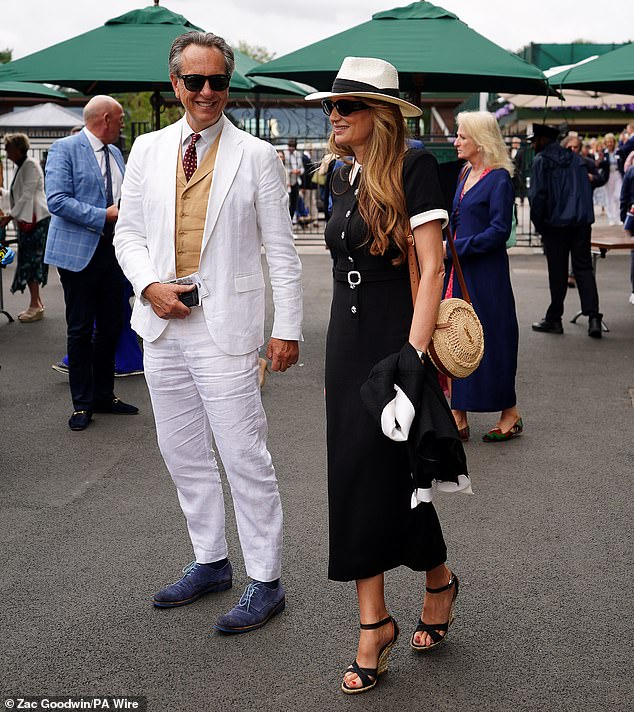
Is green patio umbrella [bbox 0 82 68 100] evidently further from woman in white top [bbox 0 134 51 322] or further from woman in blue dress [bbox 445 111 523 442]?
woman in blue dress [bbox 445 111 523 442]

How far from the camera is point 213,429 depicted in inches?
156

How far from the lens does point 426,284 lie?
332 centimetres

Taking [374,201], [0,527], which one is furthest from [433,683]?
[0,527]

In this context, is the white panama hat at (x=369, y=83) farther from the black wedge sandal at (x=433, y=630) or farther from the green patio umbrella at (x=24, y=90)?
the green patio umbrella at (x=24, y=90)

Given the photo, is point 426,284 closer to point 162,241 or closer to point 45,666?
point 162,241

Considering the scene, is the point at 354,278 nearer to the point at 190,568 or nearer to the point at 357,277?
the point at 357,277

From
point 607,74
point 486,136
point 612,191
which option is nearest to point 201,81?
point 486,136

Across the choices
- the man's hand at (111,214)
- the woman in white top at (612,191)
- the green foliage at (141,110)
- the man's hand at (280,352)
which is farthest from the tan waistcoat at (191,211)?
the green foliage at (141,110)

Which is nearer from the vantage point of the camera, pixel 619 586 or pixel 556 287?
pixel 619 586

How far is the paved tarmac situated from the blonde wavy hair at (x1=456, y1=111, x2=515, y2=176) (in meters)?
1.83

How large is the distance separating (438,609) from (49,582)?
1.72 meters

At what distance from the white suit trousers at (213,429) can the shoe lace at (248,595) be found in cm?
4

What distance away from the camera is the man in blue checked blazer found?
7.07 metres

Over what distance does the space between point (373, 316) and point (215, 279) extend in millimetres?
670
